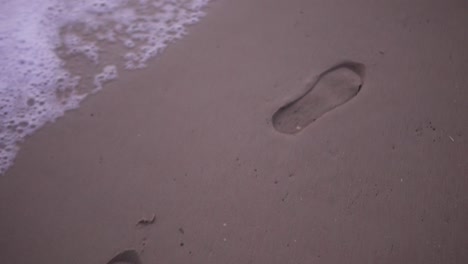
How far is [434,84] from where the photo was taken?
5.68ft

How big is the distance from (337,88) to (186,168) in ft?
2.79

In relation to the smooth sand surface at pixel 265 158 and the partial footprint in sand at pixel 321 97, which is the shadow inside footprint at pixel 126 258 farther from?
the partial footprint in sand at pixel 321 97

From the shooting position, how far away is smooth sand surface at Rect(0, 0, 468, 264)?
142cm

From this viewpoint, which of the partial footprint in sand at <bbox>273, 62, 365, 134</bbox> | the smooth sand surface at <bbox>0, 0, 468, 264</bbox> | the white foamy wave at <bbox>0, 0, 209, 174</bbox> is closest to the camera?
the smooth sand surface at <bbox>0, 0, 468, 264</bbox>

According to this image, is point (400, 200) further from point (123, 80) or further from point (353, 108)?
point (123, 80)

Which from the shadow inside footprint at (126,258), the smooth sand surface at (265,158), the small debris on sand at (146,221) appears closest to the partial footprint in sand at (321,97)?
the smooth sand surface at (265,158)

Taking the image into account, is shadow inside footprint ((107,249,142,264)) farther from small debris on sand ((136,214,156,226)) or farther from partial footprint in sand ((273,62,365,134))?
partial footprint in sand ((273,62,365,134))

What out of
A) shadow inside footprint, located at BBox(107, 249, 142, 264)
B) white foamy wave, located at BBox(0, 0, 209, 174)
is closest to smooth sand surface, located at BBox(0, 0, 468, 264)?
shadow inside footprint, located at BBox(107, 249, 142, 264)

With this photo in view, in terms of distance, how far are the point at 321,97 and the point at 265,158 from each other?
16.9 inches

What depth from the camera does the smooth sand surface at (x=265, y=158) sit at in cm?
142

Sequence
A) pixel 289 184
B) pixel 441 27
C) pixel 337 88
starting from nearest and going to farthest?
pixel 289 184, pixel 337 88, pixel 441 27

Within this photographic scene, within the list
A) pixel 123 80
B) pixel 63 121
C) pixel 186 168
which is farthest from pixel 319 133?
pixel 63 121

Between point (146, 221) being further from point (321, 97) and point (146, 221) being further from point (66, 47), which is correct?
point (66, 47)

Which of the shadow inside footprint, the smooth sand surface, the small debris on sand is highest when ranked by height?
the smooth sand surface
